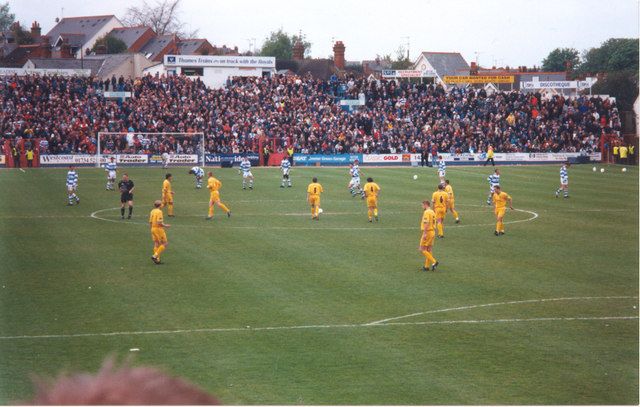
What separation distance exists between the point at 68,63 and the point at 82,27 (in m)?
10.2

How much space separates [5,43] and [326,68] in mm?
43836

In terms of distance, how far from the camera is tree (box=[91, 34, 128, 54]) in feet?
340

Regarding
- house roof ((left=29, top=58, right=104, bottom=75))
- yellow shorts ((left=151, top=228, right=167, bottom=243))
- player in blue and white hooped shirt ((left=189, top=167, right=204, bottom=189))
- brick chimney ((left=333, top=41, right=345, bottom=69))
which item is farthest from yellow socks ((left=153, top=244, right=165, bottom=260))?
brick chimney ((left=333, top=41, right=345, bottom=69))

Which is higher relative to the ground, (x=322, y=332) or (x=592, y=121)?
(x=592, y=121)

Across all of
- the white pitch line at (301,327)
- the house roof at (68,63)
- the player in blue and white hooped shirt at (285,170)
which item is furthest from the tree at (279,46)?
the white pitch line at (301,327)

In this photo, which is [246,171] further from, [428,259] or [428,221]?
[428,221]

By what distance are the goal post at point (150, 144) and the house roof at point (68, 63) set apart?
25745 mm

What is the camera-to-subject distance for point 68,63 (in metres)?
95.5

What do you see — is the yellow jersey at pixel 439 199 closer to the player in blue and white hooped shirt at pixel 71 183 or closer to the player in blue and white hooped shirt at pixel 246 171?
the player in blue and white hooped shirt at pixel 71 183

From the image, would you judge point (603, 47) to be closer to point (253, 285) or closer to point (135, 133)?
point (135, 133)

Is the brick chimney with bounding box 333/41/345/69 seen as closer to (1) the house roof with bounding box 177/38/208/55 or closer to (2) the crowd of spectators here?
(1) the house roof with bounding box 177/38/208/55

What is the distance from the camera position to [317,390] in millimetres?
13961

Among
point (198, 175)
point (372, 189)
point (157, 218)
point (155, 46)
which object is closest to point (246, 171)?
point (198, 175)

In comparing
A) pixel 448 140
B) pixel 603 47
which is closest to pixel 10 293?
pixel 448 140
